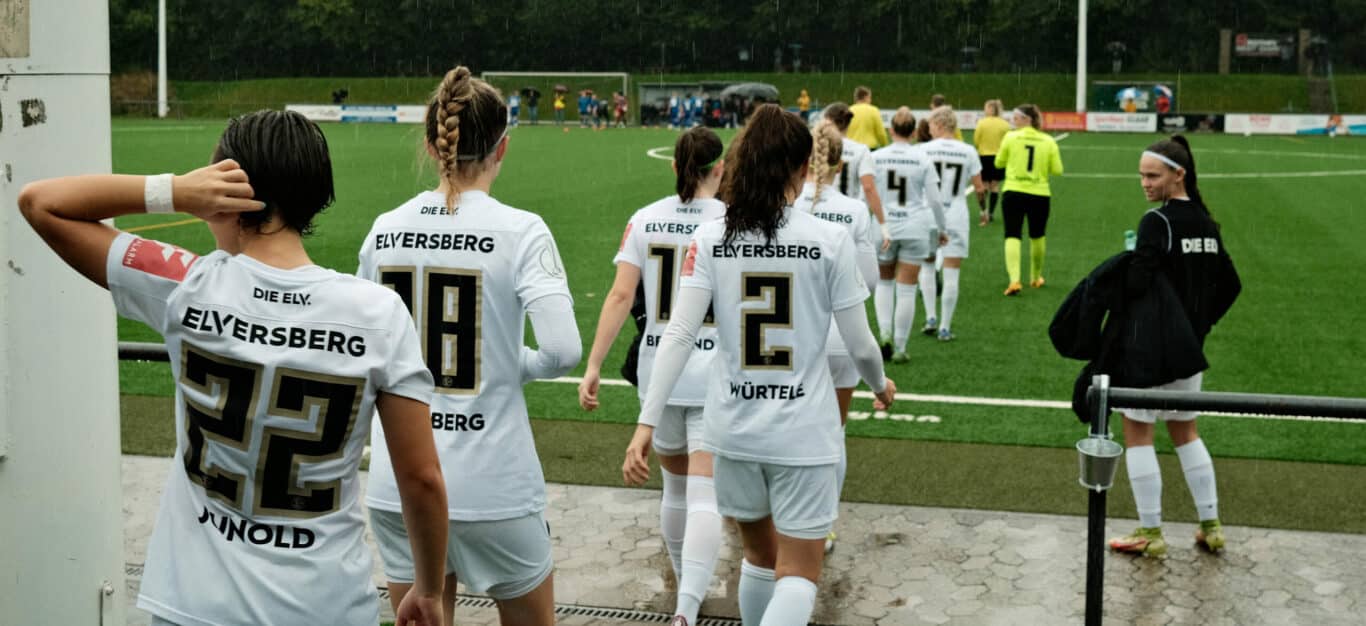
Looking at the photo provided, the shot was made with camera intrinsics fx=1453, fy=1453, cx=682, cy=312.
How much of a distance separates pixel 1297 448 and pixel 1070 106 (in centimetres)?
6388

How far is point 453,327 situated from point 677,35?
78462 mm

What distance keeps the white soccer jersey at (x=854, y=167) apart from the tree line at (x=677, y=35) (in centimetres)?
6611

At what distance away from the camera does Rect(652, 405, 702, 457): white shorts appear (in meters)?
5.67

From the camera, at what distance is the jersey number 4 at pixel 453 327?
408 cm

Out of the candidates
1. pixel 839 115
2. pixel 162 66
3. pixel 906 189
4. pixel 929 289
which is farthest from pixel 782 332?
pixel 162 66

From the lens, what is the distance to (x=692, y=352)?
5516mm

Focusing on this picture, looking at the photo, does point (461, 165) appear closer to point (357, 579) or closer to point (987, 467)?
point (357, 579)

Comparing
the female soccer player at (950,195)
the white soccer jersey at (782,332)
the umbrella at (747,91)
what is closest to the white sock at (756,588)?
the white soccer jersey at (782,332)

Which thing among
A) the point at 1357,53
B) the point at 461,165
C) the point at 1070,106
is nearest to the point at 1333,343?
the point at 461,165

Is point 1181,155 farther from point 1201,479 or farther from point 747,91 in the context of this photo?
point 747,91

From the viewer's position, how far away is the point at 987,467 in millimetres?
8570

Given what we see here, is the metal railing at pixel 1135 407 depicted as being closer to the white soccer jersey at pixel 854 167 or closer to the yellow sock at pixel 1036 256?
the white soccer jersey at pixel 854 167

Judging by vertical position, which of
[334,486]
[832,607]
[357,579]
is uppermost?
[334,486]

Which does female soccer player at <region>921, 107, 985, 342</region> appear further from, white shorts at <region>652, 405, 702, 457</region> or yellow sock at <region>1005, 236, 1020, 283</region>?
white shorts at <region>652, 405, 702, 457</region>
